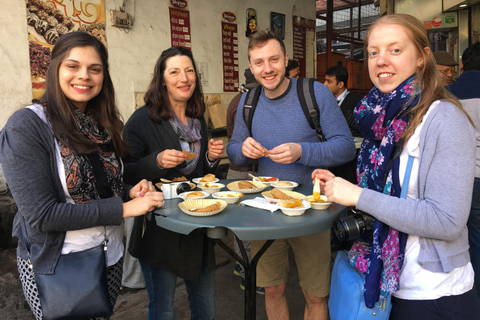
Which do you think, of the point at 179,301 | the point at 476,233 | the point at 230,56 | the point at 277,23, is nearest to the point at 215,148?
the point at 179,301

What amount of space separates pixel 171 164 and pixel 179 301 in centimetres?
187

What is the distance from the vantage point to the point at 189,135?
2.47m

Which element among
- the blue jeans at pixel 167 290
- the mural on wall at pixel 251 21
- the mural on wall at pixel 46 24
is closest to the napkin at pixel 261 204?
the blue jeans at pixel 167 290

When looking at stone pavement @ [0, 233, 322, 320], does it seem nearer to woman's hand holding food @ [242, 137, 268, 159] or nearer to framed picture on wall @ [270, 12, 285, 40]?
woman's hand holding food @ [242, 137, 268, 159]

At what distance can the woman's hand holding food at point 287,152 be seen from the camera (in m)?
2.11

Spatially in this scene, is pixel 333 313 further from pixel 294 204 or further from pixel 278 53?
pixel 278 53

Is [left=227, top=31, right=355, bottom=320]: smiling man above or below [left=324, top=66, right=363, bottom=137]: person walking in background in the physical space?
below

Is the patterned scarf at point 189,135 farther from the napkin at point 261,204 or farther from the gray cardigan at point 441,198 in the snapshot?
the gray cardigan at point 441,198

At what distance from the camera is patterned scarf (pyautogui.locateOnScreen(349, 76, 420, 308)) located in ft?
4.63

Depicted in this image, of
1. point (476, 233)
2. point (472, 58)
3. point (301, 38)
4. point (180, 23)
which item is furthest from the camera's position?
point (301, 38)

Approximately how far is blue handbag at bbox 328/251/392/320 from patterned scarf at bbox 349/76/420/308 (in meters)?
0.03

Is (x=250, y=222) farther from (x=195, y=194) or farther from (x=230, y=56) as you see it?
(x=230, y=56)

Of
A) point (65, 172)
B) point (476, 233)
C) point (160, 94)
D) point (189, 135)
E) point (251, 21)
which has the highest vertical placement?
point (251, 21)

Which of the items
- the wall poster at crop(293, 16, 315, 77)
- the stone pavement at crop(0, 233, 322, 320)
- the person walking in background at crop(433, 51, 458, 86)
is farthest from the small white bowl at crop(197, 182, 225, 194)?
the wall poster at crop(293, 16, 315, 77)
